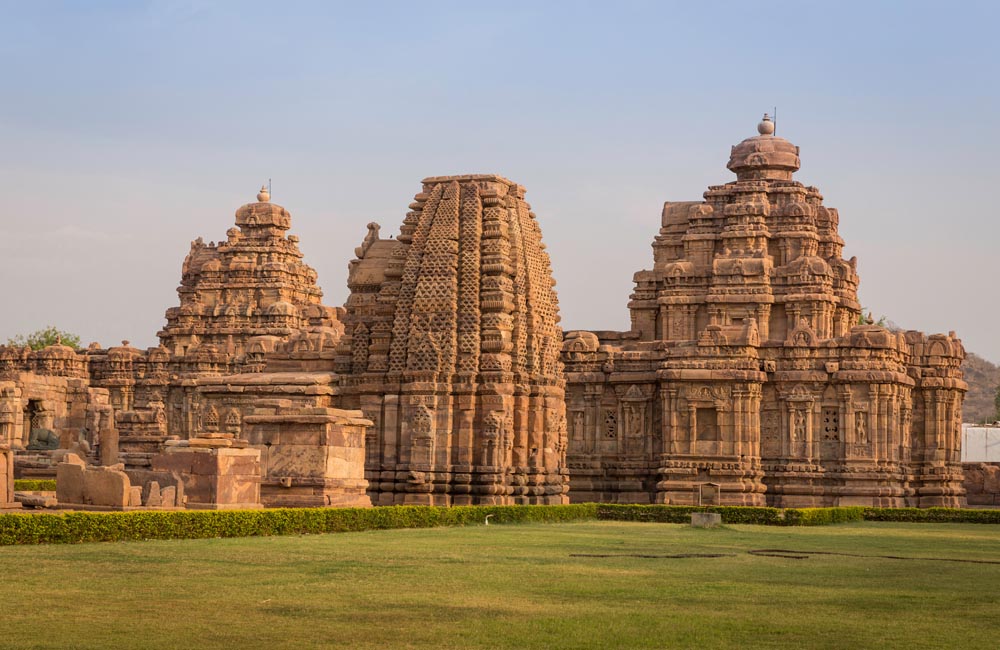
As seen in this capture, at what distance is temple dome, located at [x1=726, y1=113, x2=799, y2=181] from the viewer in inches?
2149

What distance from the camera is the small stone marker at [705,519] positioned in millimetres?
33125

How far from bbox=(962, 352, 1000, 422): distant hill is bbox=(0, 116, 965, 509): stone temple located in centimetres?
11601

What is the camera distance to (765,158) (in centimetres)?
5453

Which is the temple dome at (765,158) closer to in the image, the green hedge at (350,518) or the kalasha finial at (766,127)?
the kalasha finial at (766,127)

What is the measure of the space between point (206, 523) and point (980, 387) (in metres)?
166

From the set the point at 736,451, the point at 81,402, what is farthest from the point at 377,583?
the point at 81,402

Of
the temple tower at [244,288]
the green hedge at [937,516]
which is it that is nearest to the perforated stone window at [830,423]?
the green hedge at [937,516]

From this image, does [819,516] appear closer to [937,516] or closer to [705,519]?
[705,519]

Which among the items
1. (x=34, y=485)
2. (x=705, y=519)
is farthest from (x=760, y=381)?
(x=34, y=485)

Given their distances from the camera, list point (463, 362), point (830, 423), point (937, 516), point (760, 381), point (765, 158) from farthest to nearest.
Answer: point (765, 158)
point (830, 423)
point (760, 381)
point (937, 516)
point (463, 362)

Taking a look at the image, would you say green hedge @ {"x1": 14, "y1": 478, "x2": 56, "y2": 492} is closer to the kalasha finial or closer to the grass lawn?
the grass lawn

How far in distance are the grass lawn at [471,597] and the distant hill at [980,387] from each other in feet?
484

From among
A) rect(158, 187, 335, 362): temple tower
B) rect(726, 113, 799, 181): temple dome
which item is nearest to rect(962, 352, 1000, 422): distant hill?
rect(158, 187, 335, 362): temple tower

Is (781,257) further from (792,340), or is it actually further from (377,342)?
(377,342)
